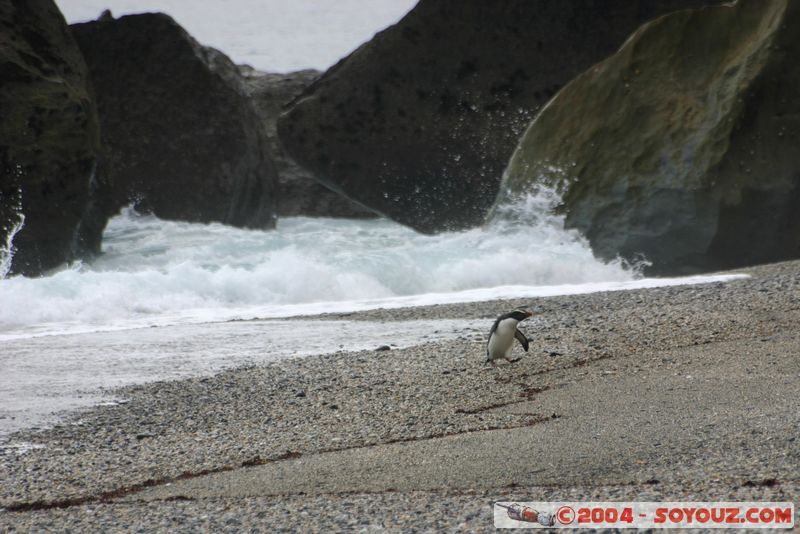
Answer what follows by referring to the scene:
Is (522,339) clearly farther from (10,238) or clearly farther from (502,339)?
(10,238)

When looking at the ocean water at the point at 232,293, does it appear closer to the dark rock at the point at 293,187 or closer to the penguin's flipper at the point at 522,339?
the penguin's flipper at the point at 522,339

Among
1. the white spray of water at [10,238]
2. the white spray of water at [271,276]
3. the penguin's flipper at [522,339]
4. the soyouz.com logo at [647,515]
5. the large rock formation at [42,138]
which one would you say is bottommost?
the soyouz.com logo at [647,515]

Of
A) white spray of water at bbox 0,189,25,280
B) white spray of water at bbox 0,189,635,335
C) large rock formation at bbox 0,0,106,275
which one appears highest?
large rock formation at bbox 0,0,106,275

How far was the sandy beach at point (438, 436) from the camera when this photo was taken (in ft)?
11.4

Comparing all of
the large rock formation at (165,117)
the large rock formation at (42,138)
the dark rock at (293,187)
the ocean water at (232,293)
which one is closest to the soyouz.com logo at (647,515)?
the ocean water at (232,293)

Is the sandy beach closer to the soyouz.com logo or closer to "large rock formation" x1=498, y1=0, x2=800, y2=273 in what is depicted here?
the soyouz.com logo

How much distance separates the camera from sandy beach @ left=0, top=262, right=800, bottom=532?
347cm

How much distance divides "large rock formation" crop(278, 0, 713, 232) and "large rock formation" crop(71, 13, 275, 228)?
1.04 meters

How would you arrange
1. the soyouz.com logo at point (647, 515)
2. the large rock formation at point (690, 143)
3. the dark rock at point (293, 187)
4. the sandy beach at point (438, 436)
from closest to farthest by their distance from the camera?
1. the soyouz.com logo at point (647, 515)
2. the sandy beach at point (438, 436)
3. the large rock formation at point (690, 143)
4. the dark rock at point (293, 187)

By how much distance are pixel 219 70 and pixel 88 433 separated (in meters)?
11.3

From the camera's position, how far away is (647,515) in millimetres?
3039

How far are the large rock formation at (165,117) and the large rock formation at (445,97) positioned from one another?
104 cm

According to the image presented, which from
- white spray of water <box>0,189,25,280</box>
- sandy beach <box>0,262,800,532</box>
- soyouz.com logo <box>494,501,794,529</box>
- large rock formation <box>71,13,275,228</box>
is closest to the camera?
soyouz.com logo <box>494,501,794,529</box>

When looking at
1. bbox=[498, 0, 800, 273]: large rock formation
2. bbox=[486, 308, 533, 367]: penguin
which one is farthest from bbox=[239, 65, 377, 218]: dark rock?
bbox=[486, 308, 533, 367]: penguin
